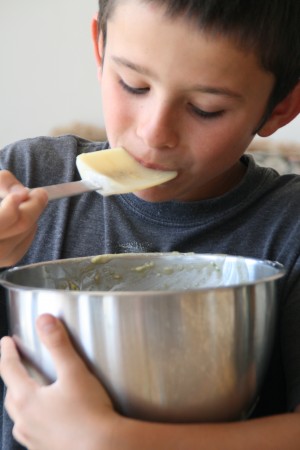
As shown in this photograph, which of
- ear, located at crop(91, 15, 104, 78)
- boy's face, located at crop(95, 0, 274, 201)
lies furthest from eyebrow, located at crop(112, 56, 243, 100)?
ear, located at crop(91, 15, 104, 78)

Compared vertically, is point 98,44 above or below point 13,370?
above

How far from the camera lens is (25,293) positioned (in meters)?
0.51

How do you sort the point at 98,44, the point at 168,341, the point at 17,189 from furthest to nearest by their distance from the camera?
the point at 98,44
the point at 17,189
the point at 168,341

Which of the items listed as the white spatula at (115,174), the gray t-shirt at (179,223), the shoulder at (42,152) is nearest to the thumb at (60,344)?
the white spatula at (115,174)

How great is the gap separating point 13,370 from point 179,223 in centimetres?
39

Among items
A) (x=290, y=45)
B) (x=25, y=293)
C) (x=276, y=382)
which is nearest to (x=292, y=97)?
(x=290, y=45)

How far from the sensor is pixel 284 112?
0.86m

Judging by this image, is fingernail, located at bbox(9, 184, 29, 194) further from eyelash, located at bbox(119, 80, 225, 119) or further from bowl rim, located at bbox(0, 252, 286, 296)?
eyelash, located at bbox(119, 80, 225, 119)

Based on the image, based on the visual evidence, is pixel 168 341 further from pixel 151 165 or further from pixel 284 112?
pixel 284 112

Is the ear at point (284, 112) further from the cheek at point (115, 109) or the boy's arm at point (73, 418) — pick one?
the boy's arm at point (73, 418)

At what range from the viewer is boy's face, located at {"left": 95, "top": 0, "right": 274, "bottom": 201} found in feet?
2.18

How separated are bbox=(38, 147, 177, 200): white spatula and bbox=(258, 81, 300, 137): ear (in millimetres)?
178

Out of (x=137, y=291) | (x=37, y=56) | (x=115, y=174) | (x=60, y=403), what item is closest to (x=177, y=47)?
(x=115, y=174)

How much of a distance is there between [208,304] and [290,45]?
15.3 inches
